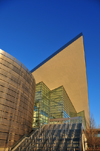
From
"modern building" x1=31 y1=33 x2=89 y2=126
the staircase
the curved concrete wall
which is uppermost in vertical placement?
"modern building" x1=31 y1=33 x2=89 y2=126

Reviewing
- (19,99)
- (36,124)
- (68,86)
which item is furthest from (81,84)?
(19,99)

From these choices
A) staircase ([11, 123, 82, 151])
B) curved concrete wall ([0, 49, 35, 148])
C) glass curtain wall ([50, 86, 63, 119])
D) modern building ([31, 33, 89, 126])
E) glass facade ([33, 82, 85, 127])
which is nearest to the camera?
staircase ([11, 123, 82, 151])

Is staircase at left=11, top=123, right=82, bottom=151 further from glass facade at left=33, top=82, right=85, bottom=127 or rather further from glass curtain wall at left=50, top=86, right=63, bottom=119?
glass curtain wall at left=50, top=86, right=63, bottom=119

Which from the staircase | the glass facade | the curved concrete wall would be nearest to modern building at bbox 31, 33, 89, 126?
the glass facade

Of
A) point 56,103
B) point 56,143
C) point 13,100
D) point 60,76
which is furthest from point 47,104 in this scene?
point 56,143

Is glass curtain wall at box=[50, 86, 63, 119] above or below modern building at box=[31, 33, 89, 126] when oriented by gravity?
below

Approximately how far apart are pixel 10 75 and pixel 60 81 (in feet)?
54.6

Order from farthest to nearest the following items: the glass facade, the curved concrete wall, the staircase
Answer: the glass facade, the curved concrete wall, the staircase

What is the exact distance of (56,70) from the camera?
86.3ft

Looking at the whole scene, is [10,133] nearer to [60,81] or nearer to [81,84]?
[60,81]

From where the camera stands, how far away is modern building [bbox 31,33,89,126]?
2224cm

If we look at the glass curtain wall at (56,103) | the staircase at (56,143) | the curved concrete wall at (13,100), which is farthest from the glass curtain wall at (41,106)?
the staircase at (56,143)

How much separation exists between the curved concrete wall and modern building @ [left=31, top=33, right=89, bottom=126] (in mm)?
7645

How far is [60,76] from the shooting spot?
28328 mm
